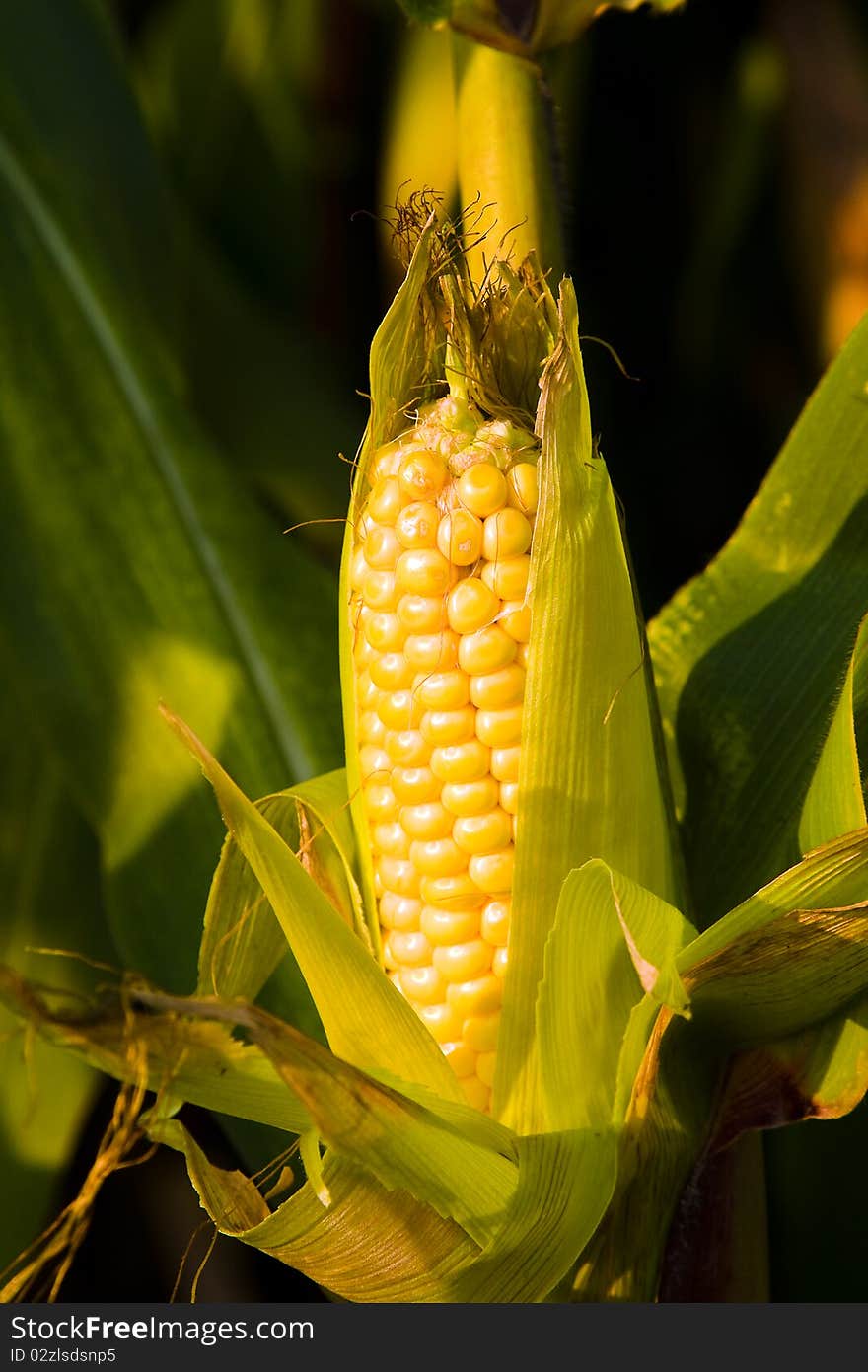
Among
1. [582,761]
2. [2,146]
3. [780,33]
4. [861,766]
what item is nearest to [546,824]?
[582,761]

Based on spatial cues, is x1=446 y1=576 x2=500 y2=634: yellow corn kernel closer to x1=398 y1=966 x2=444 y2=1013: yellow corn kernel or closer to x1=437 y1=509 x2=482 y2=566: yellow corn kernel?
x1=437 y1=509 x2=482 y2=566: yellow corn kernel

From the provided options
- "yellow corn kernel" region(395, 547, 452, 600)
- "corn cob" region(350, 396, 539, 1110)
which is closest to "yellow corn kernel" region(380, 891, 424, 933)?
"corn cob" region(350, 396, 539, 1110)

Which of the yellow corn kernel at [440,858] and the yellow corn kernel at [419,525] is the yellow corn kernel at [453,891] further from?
the yellow corn kernel at [419,525]

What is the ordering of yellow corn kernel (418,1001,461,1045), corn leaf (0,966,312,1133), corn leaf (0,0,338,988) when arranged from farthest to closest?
1. corn leaf (0,0,338,988)
2. yellow corn kernel (418,1001,461,1045)
3. corn leaf (0,966,312,1133)

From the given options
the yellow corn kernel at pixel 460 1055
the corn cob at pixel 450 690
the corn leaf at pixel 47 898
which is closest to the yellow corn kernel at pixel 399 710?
the corn cob at pixel 450 690

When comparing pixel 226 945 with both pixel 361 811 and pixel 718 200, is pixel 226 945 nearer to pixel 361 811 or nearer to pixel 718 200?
pixel 361 811

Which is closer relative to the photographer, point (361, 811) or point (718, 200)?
point (361, 811)

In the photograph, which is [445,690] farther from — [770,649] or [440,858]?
[770,649]

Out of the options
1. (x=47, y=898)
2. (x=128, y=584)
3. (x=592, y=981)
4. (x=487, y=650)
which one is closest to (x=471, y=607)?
(x=487, y=650)
